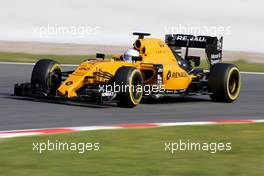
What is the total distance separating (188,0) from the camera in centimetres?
2378

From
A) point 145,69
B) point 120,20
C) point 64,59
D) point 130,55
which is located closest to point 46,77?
point 130,55

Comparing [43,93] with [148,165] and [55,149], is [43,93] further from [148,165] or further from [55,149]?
[148,165]

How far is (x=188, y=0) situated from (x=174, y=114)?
41.6ft

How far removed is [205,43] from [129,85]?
10.1 ft

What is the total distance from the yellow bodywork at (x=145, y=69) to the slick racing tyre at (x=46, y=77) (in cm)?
54

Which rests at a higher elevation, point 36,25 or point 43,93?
point 36,25

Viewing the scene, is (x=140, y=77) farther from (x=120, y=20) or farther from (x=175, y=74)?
(x=120, y=20)

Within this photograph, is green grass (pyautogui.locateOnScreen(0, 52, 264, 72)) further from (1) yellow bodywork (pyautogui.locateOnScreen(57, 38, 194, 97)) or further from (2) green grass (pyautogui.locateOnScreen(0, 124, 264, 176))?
(2) green grass (pyautogui.locateOnScreen(0, 124, 264, 176))

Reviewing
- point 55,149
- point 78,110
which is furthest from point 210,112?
point 55,149

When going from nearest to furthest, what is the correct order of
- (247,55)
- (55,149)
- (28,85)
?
(55,149) < (28,85) < (247,55)

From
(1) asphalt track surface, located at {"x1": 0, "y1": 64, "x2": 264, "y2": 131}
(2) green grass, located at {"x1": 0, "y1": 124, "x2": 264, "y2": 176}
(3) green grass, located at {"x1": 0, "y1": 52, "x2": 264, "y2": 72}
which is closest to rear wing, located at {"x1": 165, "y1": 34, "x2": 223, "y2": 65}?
(1) asphalt track surface, located at {"x1": 0, "y1": 64, "x2": 264, "y2": 131}

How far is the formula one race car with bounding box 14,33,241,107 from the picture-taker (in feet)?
38.5

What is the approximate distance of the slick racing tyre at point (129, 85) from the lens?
38.0ft

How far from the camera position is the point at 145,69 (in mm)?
12695
